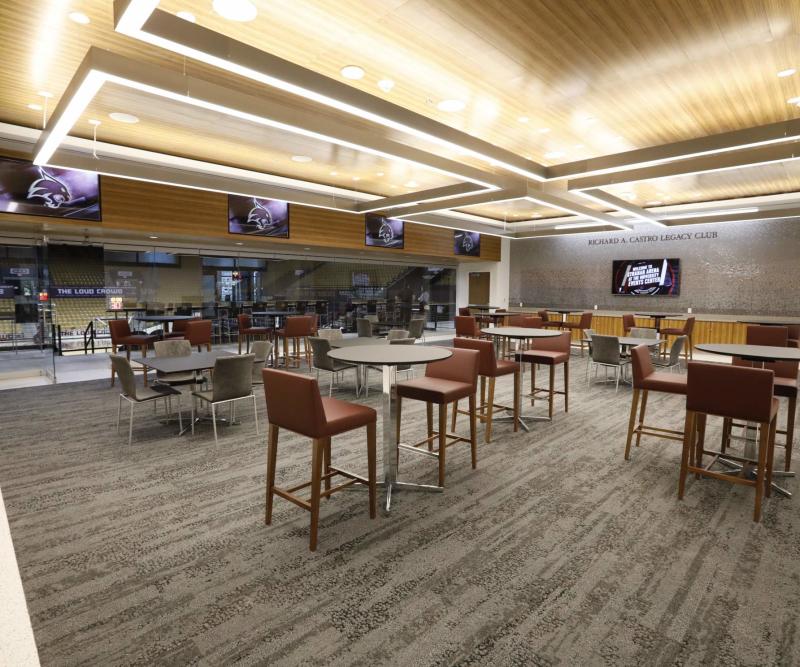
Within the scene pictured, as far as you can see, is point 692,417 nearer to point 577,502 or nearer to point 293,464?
point 577,502

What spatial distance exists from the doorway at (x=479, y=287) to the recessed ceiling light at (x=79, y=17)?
12349 millimetres

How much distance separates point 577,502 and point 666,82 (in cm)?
400

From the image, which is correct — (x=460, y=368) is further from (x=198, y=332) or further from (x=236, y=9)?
(x=198, y=332)

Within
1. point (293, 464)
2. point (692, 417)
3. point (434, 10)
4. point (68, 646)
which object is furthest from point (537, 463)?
point (434, 10)

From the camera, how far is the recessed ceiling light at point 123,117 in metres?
5.34

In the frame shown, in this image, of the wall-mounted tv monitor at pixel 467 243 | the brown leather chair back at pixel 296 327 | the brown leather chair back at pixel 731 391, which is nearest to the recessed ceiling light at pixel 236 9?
the brown leather chair back at pixel 731 391

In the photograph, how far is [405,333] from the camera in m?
7.33

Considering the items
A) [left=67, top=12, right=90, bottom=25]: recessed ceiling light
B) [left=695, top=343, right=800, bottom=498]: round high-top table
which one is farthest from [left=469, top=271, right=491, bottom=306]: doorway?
[left=67, top=12, right=90, bottom=25]: recessed ceiling light

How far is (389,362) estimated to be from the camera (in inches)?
118

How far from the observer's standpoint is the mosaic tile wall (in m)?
10.4

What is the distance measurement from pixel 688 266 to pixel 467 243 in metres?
5.57

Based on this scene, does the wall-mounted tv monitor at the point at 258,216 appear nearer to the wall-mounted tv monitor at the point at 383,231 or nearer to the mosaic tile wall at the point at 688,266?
the wall-mounted tv monitor at the point at 383,231

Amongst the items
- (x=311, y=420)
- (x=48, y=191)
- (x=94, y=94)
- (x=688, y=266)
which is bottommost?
(x=311, y=420)

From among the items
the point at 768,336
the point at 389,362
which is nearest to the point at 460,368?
the point at 389,362
